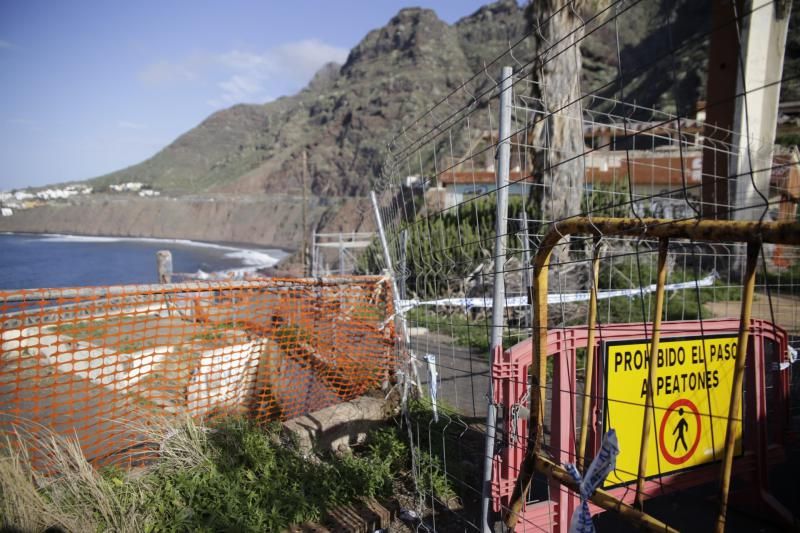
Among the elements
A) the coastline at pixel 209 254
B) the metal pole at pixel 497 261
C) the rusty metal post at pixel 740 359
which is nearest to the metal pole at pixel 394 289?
the metal pole at pixel 497 261

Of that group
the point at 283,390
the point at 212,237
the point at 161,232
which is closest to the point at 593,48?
the point at 212,237

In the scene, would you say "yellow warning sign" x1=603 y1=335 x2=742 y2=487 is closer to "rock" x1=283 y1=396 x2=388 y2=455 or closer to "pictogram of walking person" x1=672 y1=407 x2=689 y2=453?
"pictogram of walking person" x1=672 y1=407 x2=689 y2=453

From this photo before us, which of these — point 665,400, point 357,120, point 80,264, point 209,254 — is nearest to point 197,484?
point 665,400

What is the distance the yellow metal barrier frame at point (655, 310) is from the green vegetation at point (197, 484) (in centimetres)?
136

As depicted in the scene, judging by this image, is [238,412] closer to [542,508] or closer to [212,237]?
[542,508]

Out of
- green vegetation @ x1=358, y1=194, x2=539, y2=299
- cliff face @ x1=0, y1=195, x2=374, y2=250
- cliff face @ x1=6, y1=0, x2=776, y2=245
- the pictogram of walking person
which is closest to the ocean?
green vegetation @ x1=358, y1=194, x2=539, y2=299

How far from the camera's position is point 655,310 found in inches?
55.9

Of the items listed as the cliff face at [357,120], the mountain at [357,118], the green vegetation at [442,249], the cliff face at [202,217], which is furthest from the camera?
the mountain at [357,118]

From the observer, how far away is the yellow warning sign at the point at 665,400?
200cm

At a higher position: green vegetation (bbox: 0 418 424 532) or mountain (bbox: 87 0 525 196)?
mountain (bbox: 87 0 525 196)

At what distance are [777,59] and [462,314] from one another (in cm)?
948

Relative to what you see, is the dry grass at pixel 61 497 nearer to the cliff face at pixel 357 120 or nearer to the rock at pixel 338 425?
the rock at pixel 338 425

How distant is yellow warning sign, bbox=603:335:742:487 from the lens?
200cm

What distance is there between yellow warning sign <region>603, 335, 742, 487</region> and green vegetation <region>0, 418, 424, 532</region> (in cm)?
149
